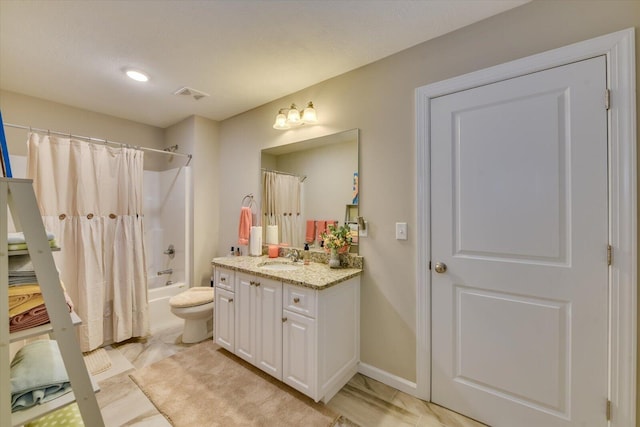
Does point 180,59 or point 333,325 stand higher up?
point 180,59

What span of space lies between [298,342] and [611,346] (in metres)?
1.62

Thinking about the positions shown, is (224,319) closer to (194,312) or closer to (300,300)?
(194,312)

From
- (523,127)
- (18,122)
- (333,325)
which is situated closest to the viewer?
(523,127)

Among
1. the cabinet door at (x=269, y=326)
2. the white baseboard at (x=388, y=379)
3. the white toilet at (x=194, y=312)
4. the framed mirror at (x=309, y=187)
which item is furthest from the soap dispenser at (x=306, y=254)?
the white toilet at (x=194, y=312)

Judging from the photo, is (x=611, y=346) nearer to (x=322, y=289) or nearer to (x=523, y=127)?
(x=523, y=127)

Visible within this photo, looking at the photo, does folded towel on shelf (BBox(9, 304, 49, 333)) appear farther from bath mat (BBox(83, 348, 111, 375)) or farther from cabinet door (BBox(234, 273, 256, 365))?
bath mat (BBox(83, 348, 111, 375))

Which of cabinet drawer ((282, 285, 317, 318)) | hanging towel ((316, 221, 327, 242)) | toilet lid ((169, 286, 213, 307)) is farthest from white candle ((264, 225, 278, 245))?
cabinet drawer ((282, 285, 317, 318))

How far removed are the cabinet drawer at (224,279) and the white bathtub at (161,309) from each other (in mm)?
1122

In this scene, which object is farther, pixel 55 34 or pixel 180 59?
pixel 180 59

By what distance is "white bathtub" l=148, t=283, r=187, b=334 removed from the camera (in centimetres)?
286

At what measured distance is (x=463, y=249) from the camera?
1.62 meters

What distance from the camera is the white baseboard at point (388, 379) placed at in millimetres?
1788

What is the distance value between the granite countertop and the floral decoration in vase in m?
0.07

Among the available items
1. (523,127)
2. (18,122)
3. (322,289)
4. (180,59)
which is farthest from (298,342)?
(18,122)
